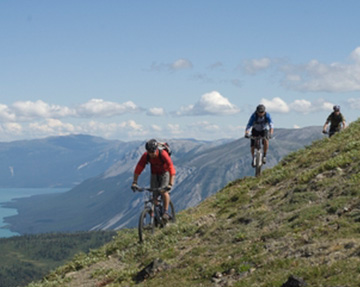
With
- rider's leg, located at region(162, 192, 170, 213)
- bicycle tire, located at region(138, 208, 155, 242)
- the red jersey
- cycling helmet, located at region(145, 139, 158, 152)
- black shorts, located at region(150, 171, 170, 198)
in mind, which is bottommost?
bicycle tire, located at region(138, 208, 155, 242)

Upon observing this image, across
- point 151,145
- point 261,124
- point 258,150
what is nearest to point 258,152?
point 258,150

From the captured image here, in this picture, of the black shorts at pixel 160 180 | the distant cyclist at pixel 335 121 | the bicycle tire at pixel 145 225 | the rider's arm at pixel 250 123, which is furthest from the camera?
the distant cyclist at pixel 335 121

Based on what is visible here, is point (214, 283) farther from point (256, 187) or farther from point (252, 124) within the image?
point (252, 124)

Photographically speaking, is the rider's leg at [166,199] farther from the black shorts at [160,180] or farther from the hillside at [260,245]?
the hillside at [260,245]

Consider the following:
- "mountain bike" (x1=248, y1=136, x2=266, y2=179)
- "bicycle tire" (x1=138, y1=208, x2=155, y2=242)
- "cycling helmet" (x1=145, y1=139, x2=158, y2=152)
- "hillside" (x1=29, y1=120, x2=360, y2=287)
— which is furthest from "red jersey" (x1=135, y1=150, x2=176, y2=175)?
"mountain bike" (x1=248, y1=136, x2=266, y2=179)

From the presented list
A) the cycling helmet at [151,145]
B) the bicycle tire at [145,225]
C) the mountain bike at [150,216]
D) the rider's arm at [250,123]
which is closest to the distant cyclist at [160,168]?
the cycling helmet at [151,145]

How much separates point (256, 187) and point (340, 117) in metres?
10.7

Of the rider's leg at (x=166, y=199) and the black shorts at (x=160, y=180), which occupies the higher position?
the black shorts at (x=160, y=180)

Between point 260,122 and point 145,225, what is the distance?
8441 mm

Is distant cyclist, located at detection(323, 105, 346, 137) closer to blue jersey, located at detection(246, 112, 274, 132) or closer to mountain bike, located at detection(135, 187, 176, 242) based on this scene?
blue jersey, located at detection(246, 112, 274, 132)

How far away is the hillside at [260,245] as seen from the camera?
30.2 feet

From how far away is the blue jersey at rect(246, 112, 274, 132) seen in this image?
21.3 meters

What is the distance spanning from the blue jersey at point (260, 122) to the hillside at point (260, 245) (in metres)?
2.83

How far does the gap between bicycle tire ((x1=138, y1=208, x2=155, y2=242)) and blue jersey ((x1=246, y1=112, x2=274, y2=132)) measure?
7.84 metres
